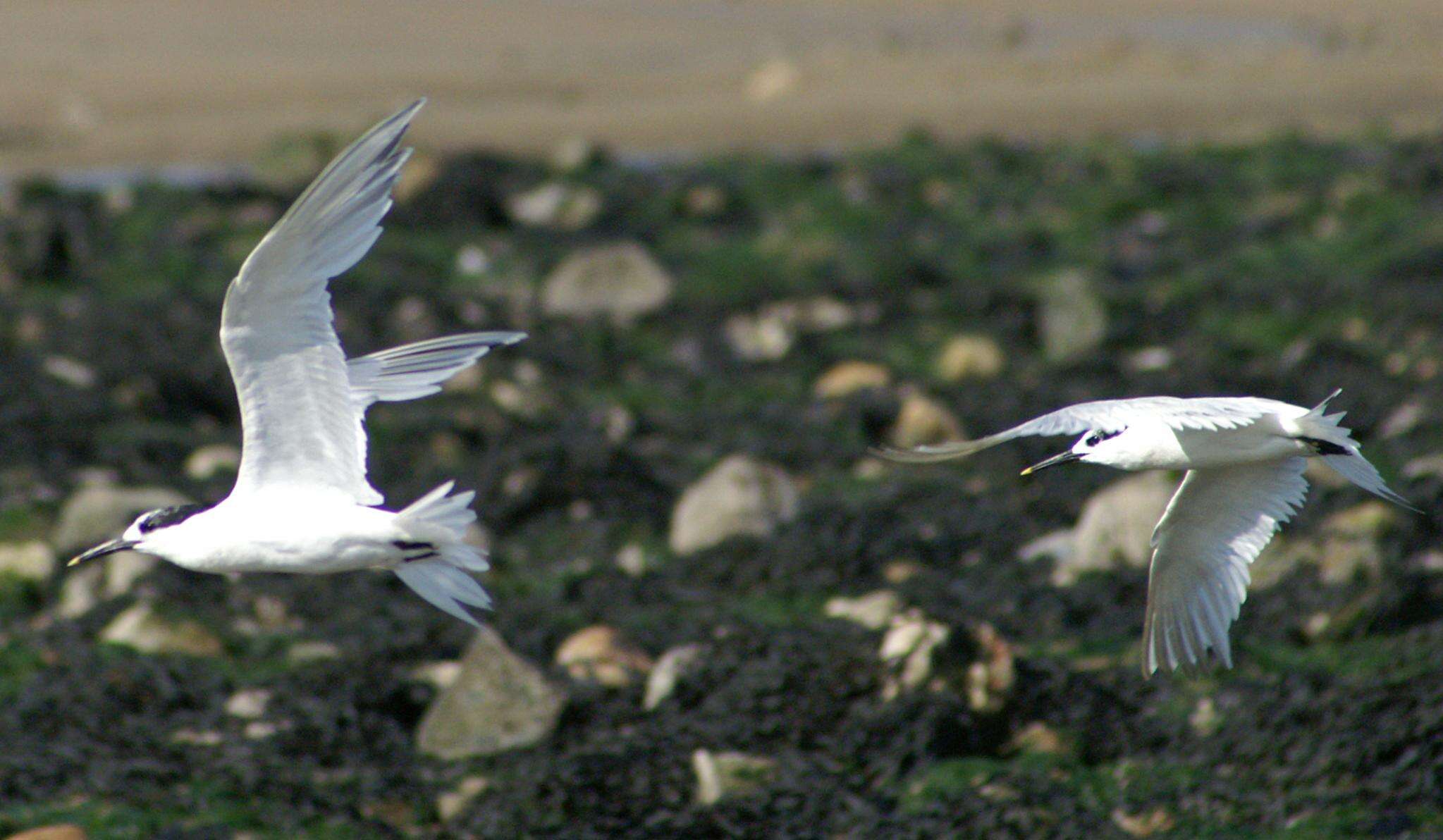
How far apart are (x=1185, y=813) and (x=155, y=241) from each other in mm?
9602

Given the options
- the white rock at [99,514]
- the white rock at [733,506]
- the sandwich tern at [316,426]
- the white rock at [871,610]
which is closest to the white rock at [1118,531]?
the white rock at [871,610]

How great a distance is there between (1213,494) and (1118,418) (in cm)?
90

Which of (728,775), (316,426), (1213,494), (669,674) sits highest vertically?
(316,426)

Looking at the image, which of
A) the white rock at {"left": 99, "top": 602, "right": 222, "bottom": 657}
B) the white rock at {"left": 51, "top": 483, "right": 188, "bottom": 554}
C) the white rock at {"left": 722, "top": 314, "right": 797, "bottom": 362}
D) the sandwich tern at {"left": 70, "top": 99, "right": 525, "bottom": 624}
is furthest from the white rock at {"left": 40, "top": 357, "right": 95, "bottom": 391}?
the sandwich tern at {"left": 70, "top": 99, "right": 525, "bottom": 624}

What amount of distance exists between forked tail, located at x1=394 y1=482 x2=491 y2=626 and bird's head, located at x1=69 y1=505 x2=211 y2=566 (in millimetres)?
629

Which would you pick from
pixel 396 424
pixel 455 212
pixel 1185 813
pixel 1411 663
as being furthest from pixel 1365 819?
pixel 455 212

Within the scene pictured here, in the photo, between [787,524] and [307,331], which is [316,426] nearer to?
[307,331]

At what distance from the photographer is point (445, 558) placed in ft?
14.4

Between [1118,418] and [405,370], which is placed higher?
[405,370]

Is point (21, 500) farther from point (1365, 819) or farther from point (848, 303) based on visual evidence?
point (1365, 819)

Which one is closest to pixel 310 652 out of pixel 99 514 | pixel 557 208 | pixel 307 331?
pixel 99 514

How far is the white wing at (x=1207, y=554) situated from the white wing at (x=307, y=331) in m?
2.14

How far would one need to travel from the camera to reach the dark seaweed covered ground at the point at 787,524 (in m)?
5.45

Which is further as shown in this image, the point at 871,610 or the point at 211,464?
the point at 211,464
